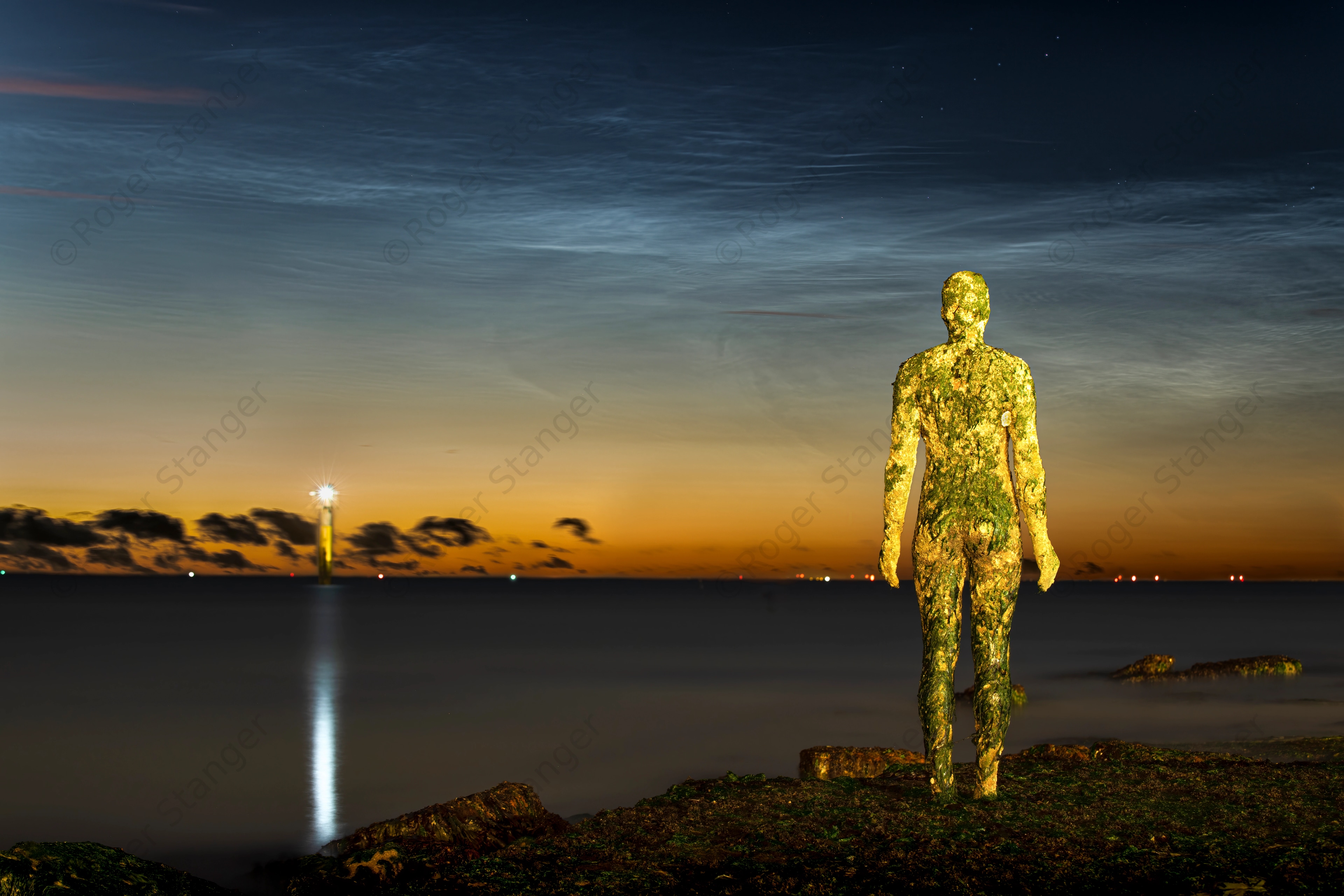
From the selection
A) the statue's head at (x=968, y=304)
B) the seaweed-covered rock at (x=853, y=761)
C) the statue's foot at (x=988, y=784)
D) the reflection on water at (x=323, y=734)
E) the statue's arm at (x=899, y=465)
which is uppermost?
the statue's head at (x=968, y=304)

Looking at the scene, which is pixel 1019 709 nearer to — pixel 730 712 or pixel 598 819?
pixel 730 712

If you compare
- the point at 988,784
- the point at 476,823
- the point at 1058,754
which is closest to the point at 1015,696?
the point at 1058,754

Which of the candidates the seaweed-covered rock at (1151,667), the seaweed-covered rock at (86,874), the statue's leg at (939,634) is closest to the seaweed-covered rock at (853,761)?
the statue's leg at (939,634)

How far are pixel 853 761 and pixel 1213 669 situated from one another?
24.0m

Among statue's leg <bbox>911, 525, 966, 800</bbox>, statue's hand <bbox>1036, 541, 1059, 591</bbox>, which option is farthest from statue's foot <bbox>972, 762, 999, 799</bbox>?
statue's hand <bbox>1036, 541, 1059, 591</bbox>

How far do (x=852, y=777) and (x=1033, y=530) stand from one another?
384 centimetres

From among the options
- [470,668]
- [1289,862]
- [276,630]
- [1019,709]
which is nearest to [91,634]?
[276,630]

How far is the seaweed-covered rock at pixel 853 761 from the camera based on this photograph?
1477 centimetres

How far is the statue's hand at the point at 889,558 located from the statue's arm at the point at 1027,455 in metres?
1.22

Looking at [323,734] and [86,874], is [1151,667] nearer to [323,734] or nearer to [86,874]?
[323,734]

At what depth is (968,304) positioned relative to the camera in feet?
35.1

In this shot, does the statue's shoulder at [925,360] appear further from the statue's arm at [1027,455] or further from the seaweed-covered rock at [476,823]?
the seaweed-covered rock at [476,823]

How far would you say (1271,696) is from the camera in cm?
2998

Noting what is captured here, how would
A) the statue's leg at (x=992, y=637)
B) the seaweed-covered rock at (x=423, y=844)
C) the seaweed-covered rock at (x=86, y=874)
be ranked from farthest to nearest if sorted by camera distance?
1. the statue's leg at (x=992, y=637)
2. the seaweed-covered rock at (x=423, y=844)
3. the seaweed-covered rock at (x=86, y=874)
